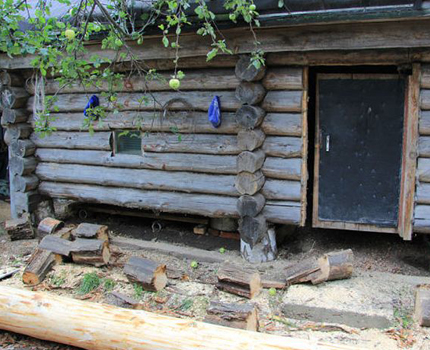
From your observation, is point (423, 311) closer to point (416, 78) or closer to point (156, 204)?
point (416, 78)

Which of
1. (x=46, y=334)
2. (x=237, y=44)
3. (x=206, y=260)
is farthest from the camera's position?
(x=206, y=260)

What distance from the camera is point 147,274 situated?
5699mm

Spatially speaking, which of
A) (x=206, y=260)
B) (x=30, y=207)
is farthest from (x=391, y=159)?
(x=30, y=207)

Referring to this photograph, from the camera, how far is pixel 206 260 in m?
6.81

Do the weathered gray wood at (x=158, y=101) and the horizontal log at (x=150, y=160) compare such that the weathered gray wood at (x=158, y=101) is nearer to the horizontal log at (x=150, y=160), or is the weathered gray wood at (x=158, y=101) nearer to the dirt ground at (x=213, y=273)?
the horizontal log at (x=150, y=160)

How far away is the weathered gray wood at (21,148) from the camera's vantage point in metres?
8.05

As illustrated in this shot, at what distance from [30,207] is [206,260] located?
11.1ft

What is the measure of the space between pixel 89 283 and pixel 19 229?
2.56 meters

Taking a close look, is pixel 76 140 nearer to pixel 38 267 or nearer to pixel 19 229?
pixel 19 229

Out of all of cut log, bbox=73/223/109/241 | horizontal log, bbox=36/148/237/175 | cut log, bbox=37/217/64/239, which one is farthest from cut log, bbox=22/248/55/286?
horizontal log, bbox=36/148/237/175

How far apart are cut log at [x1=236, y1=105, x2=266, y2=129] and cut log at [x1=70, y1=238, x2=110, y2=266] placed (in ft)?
8.00

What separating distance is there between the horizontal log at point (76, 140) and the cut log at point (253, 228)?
2549mm

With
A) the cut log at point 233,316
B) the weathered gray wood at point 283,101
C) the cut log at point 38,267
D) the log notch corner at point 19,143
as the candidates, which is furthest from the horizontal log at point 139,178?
the cut log at point 233,316

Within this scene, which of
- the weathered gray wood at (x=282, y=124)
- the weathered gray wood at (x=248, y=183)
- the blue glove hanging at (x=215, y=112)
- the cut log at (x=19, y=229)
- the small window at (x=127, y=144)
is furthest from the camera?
the cut log at (x=19, y=229)
